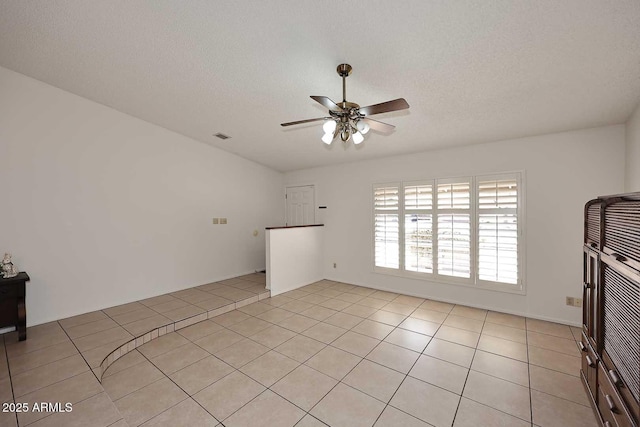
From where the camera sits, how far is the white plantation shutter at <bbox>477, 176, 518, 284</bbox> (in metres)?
3.47

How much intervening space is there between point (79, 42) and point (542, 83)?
14.1 feet

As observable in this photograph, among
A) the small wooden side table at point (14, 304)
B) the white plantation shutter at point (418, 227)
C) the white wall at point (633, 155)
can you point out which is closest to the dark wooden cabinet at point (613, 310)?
the white wall at point (633, 155)

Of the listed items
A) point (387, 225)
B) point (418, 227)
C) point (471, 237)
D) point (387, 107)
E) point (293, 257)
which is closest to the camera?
point (387, 107)

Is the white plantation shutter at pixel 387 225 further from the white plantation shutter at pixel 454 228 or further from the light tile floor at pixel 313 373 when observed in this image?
the light tile floor at pixel 313 373

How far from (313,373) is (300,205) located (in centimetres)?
404

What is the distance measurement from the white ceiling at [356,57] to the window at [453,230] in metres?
0.78

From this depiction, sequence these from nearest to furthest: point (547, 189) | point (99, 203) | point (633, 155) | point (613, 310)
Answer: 1. point (613, 310)
2. point (633, 155)
3. point (547, 189)
4. point (99, 203)

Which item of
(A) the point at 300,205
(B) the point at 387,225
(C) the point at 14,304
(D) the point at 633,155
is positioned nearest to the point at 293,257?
(A) the point at 300,205

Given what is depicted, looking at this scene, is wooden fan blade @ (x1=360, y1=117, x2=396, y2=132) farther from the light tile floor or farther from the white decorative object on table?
the white decorative object on table

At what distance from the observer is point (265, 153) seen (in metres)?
5.05

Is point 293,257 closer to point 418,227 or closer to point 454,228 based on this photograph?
point 418,227

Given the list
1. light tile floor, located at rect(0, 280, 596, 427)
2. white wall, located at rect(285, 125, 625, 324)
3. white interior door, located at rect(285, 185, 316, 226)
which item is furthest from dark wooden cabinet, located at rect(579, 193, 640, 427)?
white interior door, located at rect(285, 185, 316, 226)

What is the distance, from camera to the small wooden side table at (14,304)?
2.65 m

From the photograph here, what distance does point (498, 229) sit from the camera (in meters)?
3.53
